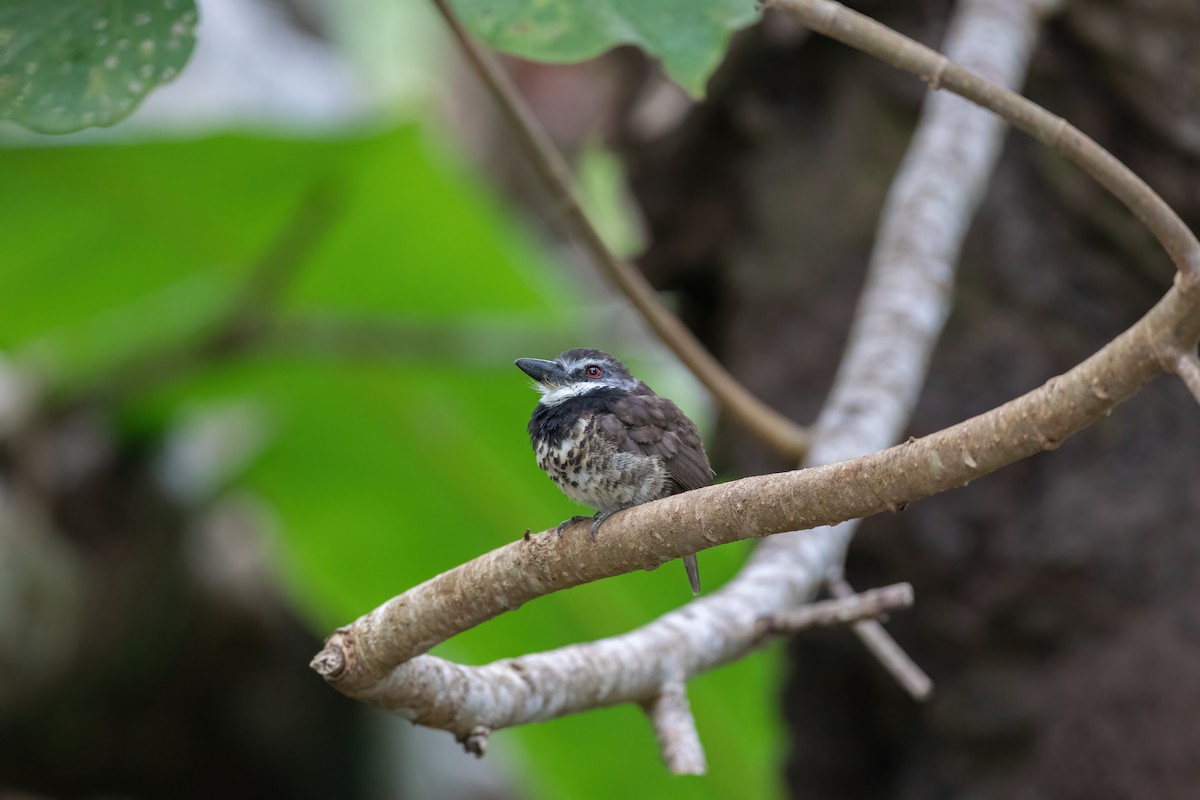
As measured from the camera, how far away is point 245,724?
5.86 metres

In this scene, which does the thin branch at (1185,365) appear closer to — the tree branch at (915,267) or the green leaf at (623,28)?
the green leaf at (623,28)

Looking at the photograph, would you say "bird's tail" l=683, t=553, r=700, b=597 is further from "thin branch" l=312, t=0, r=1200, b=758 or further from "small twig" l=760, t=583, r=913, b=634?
"small twig" l=760, t=583, r=913, b=634

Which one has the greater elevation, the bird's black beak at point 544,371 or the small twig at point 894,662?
the bird's black beak at point 544,371

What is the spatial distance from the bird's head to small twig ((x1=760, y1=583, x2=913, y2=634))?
2.04 ft

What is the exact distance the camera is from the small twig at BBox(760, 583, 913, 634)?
2.61m

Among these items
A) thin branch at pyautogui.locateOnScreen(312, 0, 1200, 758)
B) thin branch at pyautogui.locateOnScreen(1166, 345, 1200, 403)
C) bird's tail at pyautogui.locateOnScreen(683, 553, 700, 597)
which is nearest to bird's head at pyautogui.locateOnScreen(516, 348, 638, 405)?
bird's tail at pyautogui.locateOnScreen(683, 553, 700, 597)

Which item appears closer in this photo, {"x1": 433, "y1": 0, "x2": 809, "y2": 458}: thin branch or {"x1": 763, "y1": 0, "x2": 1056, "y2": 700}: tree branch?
{"x1": 433, "y1": 0, "x2": 809, "y2": 458}: thin branch

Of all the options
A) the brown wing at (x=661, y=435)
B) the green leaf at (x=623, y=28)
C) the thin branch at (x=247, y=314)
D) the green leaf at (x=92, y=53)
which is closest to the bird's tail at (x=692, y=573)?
the brown wing at (x=661, y=435)

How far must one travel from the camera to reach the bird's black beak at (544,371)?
98.0 inches

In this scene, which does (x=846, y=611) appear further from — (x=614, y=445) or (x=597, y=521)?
(x=597, y=521)

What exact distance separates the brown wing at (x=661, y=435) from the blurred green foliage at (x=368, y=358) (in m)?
1.76

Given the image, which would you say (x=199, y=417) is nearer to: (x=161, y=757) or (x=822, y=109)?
(x=161, y=757)

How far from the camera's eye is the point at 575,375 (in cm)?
255

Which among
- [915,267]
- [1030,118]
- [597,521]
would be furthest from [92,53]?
[915,267]
